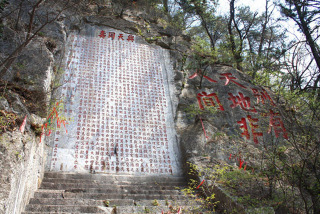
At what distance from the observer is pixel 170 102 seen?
19.8 feet

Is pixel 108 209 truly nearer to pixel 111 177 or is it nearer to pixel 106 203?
pixel 106 203

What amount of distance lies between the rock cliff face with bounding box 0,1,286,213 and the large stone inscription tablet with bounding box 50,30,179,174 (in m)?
0.27

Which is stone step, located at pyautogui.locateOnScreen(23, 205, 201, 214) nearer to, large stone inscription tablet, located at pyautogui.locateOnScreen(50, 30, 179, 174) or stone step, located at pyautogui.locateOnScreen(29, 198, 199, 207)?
stone step, located at pyautogui.locateOnScreen(29, 198, 199, 207)

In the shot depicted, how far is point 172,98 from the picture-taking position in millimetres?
6156

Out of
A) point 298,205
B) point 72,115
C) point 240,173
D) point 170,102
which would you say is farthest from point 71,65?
point 298,205

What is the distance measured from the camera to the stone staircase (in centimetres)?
320

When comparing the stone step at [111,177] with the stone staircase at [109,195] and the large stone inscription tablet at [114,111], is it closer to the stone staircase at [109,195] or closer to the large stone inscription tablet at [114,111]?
the stone staircase at [109,195]

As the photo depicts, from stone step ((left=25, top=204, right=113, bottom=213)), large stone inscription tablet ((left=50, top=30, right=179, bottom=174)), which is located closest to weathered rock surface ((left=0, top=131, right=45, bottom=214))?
stone step ((left=25, top=204, right=113, bottom=213))

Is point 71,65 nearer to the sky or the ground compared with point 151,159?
nearer to the sky

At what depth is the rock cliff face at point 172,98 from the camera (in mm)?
3121

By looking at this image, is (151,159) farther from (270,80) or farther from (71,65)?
(270,80)

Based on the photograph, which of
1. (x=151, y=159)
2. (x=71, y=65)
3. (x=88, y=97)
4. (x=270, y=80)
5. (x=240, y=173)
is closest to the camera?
(x=240, y=173)

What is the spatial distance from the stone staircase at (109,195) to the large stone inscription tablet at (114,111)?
22 cm

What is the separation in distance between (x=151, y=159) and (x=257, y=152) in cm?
242
